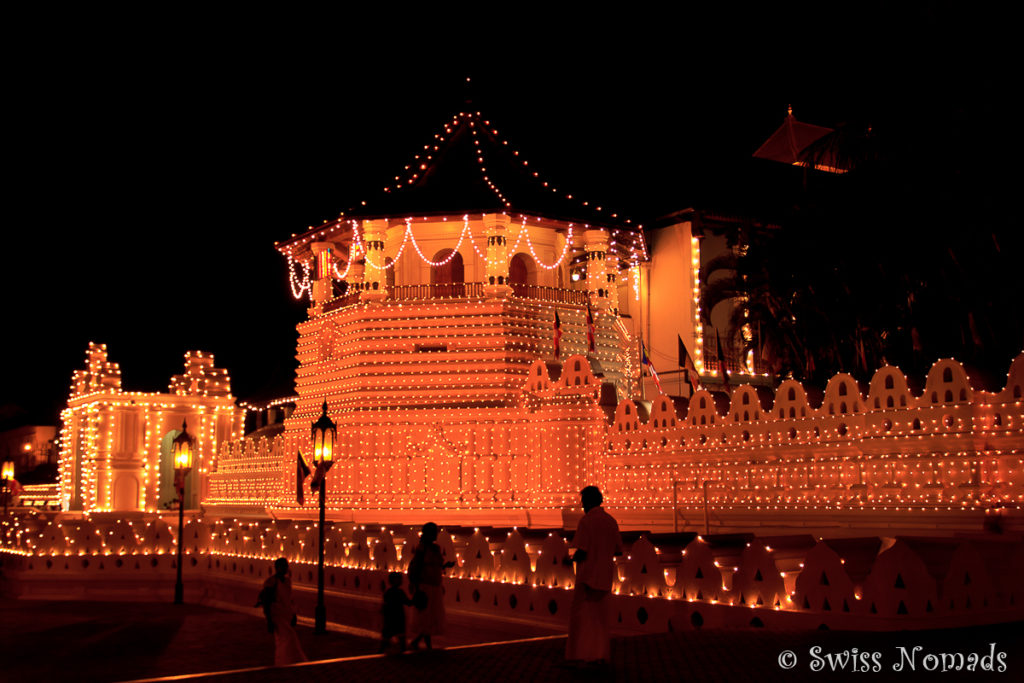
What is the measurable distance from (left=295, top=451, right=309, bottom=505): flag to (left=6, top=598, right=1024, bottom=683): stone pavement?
33.0 feet

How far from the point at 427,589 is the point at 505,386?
14766mm

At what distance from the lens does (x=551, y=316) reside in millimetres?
28281

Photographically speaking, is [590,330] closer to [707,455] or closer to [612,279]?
[612,279]

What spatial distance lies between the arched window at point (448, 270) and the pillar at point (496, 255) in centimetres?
171

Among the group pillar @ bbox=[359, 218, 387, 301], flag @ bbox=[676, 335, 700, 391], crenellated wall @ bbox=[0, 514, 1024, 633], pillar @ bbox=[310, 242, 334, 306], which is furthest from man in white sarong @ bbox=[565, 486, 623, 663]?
pillar @ bbox=[310, 242, 334, 306]

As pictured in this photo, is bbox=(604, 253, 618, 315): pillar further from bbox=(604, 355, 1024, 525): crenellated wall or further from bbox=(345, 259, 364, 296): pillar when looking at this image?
bbox=(604, 355, 1024, 525): crenellated wall

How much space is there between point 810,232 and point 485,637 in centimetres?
1086

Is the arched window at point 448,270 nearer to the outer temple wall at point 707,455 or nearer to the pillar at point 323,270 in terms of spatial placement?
the pillar at point 323,270

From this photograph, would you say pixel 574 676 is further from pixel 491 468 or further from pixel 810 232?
pixel 491 468

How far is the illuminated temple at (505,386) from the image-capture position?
19000 millimetres

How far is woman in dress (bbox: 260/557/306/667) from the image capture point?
1215cm

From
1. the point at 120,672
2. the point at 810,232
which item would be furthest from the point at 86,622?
the point at 810,232

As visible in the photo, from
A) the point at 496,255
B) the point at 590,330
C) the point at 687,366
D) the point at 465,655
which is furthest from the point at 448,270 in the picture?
the point at 465,655

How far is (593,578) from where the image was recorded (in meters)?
9.04
